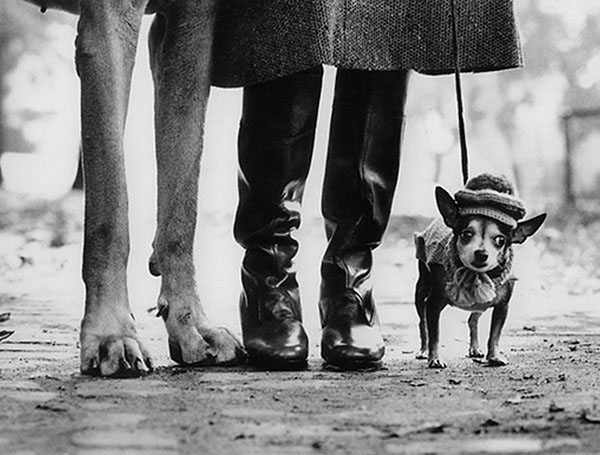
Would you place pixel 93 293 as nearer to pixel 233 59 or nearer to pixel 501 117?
pixel 233 59

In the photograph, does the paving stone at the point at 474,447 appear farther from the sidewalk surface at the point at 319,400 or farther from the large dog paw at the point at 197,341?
the large dog paw at the point at 197,341

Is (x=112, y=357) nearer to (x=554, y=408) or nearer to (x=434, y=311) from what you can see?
(x=434, y=311)

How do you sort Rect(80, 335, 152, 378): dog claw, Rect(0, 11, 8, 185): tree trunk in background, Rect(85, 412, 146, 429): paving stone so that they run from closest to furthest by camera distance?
1. Rect(85, 412, 146, 429): paving stone
2. Rect(80, 335, 152, 378): dog claw
3. Rect(0, 11, 8, 185): tree trunk in background

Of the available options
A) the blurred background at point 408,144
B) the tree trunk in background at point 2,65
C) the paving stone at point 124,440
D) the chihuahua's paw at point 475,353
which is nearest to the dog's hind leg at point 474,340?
the chihuahua's paw at point 475,353

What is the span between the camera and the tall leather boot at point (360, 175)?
2506mm

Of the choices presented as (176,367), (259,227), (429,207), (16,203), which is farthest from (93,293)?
(16,203)

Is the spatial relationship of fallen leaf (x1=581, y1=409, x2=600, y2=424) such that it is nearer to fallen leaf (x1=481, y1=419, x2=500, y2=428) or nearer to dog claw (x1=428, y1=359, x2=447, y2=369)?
fallen leaf (x1=481, y1=419, x2=500, y2=428)

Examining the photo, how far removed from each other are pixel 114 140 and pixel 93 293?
338 mm

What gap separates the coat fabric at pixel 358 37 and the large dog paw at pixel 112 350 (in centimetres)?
66

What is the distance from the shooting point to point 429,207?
7.84 meters

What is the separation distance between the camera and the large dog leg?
2410 mm

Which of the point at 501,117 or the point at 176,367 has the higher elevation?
the point at 501,117

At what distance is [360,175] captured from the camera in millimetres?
2500

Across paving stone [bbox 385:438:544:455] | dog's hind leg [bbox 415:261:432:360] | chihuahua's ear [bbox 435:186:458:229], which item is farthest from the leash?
paving stone [bbox 385:438:544:455]
